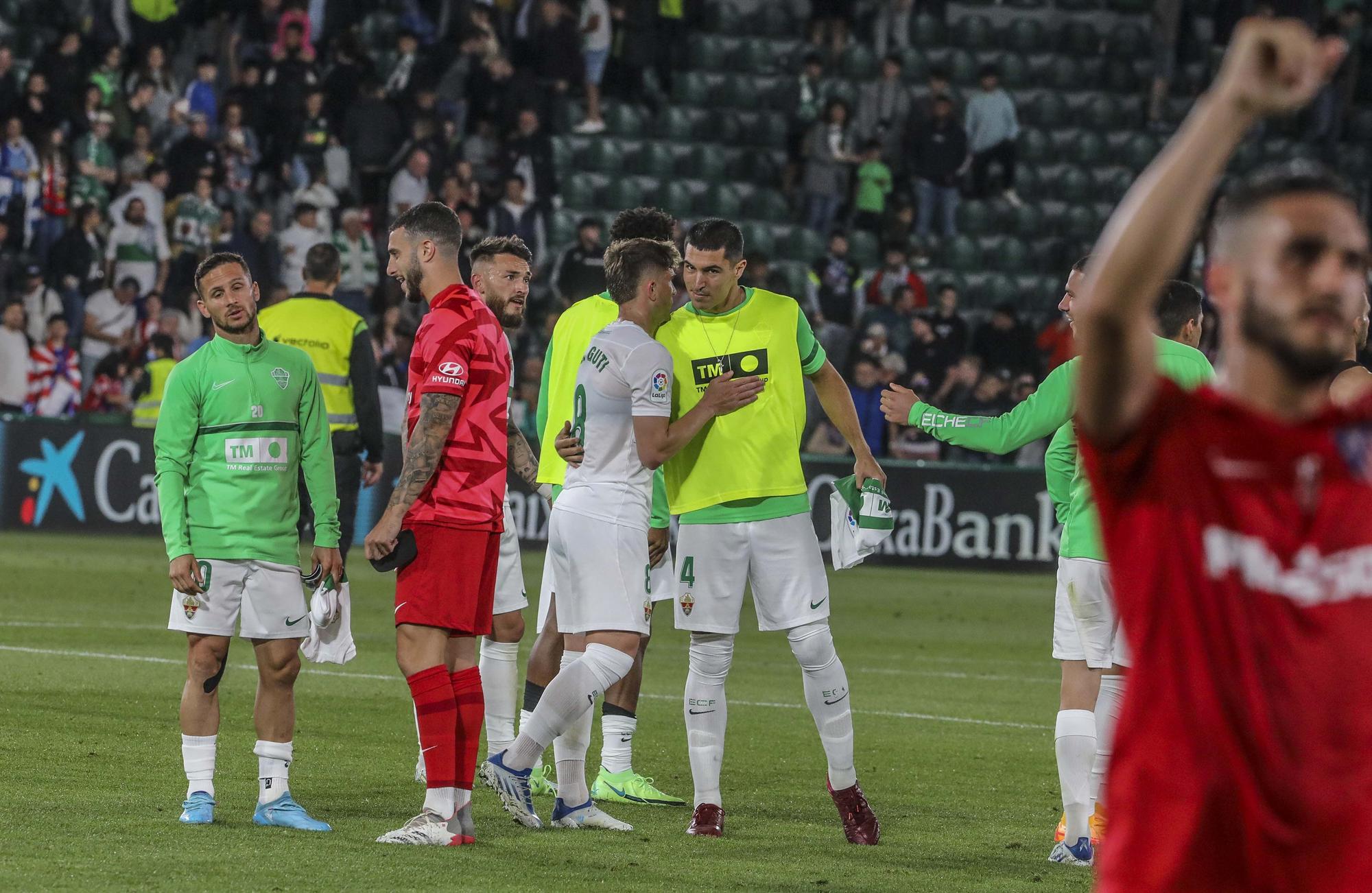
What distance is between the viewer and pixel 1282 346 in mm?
2404

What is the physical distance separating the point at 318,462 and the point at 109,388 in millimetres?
13451

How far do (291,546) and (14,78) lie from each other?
1594 cm

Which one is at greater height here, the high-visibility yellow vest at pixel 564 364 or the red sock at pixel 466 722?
the high-visibility yellow vest at pixel 564 364

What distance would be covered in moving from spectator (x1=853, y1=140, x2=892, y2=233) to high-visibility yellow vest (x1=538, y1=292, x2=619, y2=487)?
17474 mm

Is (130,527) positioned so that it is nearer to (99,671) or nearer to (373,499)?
(373,499)

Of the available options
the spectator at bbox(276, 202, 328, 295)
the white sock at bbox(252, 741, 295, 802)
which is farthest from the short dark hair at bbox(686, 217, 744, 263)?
the spectator at bbox(276, 202, 328, 295)

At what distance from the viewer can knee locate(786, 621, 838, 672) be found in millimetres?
7074

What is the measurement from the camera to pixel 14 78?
68.7ft

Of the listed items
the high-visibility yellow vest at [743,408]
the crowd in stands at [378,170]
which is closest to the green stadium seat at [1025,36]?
the crowd in stands at [378,170]

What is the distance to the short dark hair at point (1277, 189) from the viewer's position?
8.06 ft

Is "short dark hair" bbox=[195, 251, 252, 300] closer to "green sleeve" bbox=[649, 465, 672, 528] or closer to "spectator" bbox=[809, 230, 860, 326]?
"green sleeve" bbox=[649, 465, 672, 528]

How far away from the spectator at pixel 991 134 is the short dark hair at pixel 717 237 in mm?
19400

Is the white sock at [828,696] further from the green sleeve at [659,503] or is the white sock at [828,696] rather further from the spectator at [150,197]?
the spectator at [150,197]

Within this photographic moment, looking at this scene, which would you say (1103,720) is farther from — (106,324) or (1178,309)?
(106,324)
